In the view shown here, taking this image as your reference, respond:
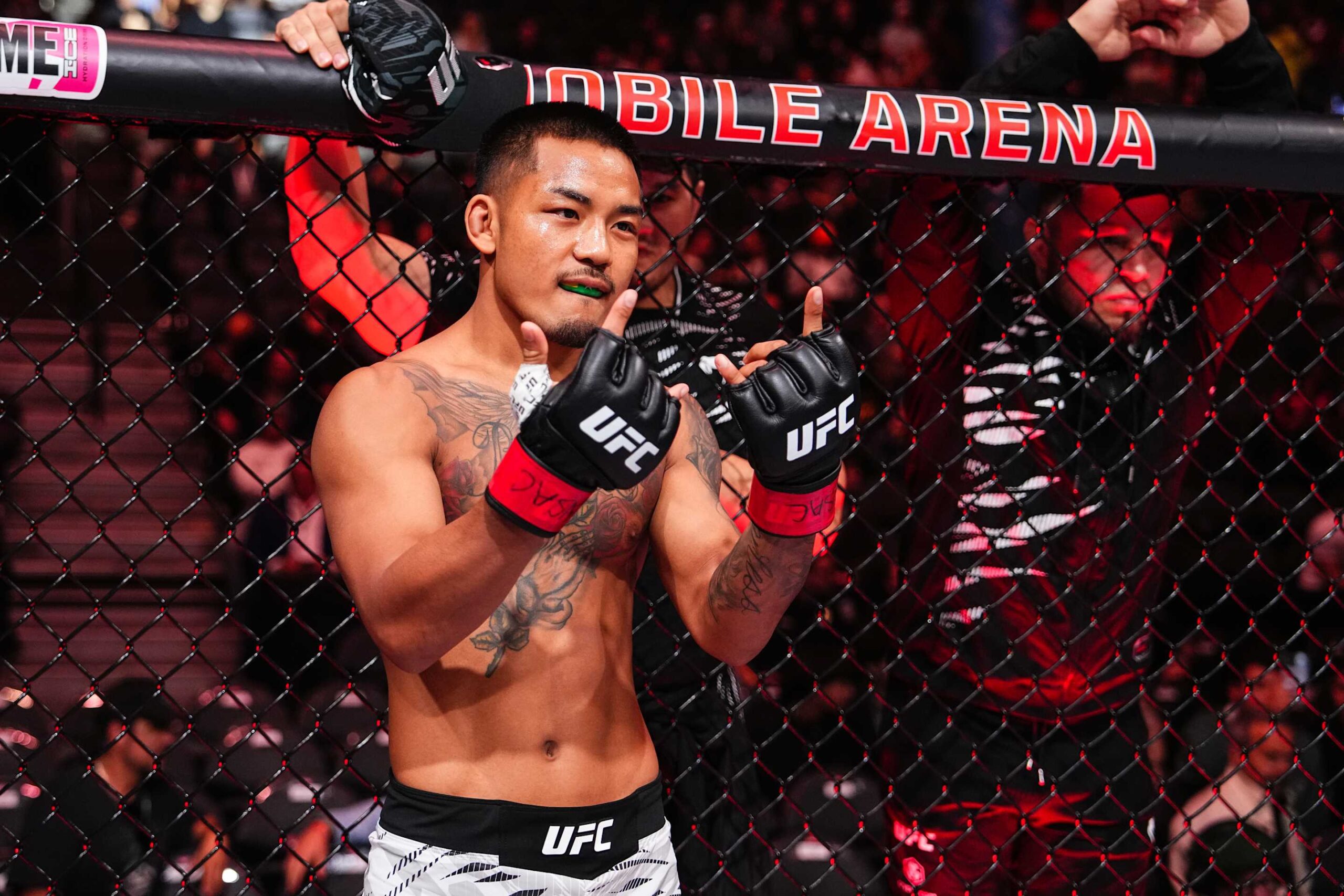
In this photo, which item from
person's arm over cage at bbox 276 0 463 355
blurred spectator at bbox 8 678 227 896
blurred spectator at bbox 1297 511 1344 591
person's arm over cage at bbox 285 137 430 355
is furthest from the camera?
blurred spectator at bbox 1297 511 1344 591

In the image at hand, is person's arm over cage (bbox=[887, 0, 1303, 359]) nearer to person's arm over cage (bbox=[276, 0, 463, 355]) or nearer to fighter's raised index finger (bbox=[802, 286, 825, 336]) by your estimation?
fighter's raised index finger (bbox=[802, 286, 825, 336])

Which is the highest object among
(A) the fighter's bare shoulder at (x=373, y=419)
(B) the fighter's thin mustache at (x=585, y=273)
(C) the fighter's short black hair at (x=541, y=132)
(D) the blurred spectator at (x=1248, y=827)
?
(C) the fighter's short black hair at (x=541, y=132)

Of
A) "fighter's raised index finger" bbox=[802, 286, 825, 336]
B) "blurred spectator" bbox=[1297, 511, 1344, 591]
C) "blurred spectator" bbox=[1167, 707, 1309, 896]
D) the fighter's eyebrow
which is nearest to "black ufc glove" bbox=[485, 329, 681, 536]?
"fighter's raised index finger" bbox=[802, 286, 825, 336]

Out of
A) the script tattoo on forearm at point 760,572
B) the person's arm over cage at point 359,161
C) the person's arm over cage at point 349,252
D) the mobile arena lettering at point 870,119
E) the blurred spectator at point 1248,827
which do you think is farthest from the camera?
the blurred spectator at point 1248,827

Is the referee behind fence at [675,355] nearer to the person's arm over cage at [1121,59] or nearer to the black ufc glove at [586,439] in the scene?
the person's arm over cage at [1121,59]

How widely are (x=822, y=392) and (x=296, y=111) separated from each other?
78cm

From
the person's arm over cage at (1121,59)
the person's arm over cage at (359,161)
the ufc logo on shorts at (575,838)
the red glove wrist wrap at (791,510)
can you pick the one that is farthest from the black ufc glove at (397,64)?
the ufc logo on shorts at (575,838)

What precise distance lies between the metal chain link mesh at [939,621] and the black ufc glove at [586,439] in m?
0.57

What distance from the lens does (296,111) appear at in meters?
1.49

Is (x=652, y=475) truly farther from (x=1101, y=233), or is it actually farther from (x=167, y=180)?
(x=167, y=180)

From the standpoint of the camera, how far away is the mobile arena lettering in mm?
1568

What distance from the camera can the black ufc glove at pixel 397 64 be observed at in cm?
145

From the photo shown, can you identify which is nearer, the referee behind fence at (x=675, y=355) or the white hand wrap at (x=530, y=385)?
the white hand wrap at (x=530, y=385)

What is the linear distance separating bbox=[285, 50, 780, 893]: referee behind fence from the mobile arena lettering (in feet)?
0.71
